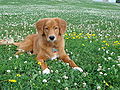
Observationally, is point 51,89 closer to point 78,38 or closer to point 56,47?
point 56,47

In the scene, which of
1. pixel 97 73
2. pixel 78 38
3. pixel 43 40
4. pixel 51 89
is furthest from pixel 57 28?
pixel 78 38

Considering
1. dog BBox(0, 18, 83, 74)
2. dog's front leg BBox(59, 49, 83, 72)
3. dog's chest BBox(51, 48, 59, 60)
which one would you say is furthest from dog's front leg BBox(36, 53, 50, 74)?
dog's front leg BBox(59, 49, 83, 72)

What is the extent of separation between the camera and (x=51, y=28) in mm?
5887

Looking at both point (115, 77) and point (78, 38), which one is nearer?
point (115, 77)

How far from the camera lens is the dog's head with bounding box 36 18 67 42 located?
5786mm

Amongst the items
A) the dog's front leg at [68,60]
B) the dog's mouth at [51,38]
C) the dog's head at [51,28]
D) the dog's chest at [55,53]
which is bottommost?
the dog's front leg at [68,60]

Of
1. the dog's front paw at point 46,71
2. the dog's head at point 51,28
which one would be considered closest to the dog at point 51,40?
the dog's head at point 51,28

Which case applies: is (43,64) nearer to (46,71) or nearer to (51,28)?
(46,71)

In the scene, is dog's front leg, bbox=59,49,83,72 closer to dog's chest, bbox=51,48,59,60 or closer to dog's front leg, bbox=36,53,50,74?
dog's chest, bbox=51,48,59,60

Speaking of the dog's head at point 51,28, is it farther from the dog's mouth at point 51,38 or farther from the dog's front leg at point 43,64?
the dog's front leg at point 43,64

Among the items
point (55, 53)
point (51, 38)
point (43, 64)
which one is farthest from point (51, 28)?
point (43, 64)

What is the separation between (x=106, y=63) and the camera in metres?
6.10

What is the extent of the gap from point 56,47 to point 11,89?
8.18 feet

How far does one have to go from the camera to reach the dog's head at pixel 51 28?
228 inches
